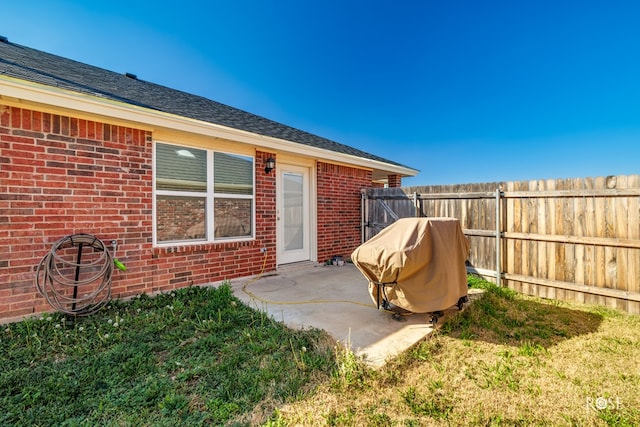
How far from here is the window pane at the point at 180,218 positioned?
15.6 ft

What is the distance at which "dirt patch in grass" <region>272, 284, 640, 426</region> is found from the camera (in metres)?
2.03

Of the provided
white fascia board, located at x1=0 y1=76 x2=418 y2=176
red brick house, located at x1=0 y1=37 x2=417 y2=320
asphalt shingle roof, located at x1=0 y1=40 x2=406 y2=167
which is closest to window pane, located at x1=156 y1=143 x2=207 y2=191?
red brick house, located at x1=0 y1=37 x2=417 y2=320

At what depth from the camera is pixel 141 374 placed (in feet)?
8.32

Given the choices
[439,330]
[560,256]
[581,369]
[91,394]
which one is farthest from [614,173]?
[91,394]

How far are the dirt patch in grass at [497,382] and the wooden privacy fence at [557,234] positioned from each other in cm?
87

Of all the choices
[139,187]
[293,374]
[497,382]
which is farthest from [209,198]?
[497,382]

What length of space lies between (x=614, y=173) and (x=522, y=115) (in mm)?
11971

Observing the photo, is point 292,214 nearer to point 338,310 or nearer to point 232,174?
point 232,174

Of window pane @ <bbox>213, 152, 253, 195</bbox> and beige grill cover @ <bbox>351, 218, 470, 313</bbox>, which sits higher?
window pane @ <bbox>213, 152, 253, 195</bbox>

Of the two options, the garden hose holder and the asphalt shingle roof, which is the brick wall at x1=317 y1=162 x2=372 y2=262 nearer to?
the asphalt shingle roof

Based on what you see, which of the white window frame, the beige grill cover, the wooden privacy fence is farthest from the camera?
the white window frame

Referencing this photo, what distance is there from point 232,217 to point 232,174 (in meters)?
0.86

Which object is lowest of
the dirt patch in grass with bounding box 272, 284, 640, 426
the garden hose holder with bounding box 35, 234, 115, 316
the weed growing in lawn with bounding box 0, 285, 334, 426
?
the dirt patch in grass with bounding box 272, 284, 640, 426

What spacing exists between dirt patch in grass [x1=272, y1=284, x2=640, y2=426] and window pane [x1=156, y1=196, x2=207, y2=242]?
380cm
